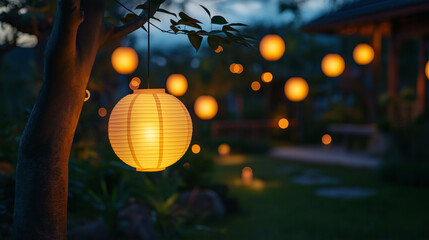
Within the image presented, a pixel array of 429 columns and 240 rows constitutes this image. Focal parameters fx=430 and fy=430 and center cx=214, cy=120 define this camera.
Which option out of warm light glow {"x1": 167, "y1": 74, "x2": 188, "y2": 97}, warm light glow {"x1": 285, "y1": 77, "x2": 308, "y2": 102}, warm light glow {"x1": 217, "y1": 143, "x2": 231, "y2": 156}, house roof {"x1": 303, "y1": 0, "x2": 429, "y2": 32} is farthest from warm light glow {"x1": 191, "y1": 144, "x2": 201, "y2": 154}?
warm light glow {"x1": 217, "y1": 143, "x2": 231, "y2": 156}

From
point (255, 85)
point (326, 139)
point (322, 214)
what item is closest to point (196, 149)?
point (322, 214)

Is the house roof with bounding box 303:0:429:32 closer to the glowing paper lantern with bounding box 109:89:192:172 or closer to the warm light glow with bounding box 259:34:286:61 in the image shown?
the warm light glow with bounding box 259:34:286:61

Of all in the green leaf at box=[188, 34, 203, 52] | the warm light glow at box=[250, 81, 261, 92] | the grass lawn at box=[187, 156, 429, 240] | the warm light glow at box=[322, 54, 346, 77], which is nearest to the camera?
the green leaf at box=[188, 34, 203, 52]

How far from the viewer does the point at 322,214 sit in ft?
20.7

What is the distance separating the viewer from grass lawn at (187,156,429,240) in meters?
5.30

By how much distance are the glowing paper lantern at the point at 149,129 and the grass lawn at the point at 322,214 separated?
2067mm

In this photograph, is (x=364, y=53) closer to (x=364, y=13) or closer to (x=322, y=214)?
(x=364, y=13)

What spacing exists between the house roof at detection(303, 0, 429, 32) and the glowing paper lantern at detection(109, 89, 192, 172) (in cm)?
560

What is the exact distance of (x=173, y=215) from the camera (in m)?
4.60

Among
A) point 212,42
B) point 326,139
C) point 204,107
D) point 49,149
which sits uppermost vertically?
point 212,42

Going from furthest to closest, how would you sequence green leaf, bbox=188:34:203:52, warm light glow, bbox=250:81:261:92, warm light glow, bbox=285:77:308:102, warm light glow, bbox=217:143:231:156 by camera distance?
warm light glow, bbox=217:143:231:156 < warm light glow, bbox=250:81:261:92 < warm light glow, bbox=285:77:308:102 < green leaf, bbox=188:34:203:52

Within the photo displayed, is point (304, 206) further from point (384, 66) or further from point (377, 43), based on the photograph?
point (384, 66)

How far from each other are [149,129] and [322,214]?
451 cm

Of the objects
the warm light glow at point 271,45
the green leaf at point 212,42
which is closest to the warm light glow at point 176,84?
the warm light glow at point 271,45
